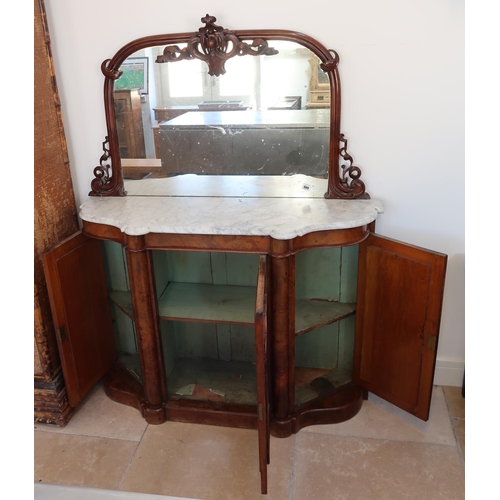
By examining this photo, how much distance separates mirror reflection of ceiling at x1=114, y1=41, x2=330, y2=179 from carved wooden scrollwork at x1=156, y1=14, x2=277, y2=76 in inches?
1.0

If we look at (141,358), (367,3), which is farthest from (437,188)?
(141,358)

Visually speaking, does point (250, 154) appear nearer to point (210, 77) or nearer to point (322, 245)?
point (210, 77)

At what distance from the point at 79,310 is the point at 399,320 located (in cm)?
139

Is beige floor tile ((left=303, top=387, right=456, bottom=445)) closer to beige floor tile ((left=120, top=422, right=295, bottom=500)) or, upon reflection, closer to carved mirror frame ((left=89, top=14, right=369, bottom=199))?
beige floor tile ((left=120, top=422, right=295, bottom=500))

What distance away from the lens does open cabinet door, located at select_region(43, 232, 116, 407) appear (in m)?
2.11

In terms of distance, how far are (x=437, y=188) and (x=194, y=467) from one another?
5.12 ft

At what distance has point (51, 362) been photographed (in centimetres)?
229

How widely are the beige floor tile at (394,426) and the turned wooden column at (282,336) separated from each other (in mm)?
150

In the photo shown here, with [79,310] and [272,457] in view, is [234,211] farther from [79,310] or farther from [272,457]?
[272,457]

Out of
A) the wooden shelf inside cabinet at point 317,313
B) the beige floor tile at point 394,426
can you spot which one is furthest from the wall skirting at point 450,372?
the wooden shelf inside cabinet at point 317,313

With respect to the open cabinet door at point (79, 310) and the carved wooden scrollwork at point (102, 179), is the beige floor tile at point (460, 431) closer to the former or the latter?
the open cabinet door at point (79, 310)

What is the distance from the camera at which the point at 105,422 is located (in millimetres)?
2355

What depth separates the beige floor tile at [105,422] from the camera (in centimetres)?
229

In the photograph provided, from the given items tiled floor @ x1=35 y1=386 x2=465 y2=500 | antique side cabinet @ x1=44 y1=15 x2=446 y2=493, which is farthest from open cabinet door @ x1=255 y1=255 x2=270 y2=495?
tiled floor @ x1=35 y1=386 x2=465 y2=500
